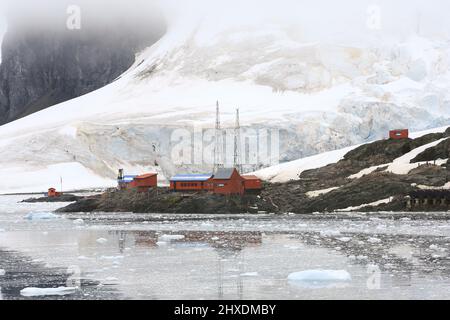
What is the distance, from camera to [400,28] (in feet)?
403

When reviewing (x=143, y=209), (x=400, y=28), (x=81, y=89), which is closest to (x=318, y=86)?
(x=400, y=28)

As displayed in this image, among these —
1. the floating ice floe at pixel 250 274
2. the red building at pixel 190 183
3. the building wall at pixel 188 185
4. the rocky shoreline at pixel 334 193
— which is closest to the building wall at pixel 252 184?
the rocky shoreline at pixel 334 193

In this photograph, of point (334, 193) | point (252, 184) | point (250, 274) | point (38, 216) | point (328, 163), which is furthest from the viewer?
point (328, 163)

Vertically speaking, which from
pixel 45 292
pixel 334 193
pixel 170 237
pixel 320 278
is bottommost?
pixel 334 193

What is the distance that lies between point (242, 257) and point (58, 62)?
522ft

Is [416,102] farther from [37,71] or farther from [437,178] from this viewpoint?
[37,71]

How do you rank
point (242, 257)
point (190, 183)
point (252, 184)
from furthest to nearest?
point (190, 183) < point (252, 184) < point (242, 257)

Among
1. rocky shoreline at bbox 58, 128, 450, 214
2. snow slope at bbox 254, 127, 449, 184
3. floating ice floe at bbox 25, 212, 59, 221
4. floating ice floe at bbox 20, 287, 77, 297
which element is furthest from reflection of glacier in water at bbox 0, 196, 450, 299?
snow slope at bbox 254, 127, 449, 184

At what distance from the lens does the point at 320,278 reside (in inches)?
885

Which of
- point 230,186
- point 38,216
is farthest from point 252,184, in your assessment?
Answer: point 38,216

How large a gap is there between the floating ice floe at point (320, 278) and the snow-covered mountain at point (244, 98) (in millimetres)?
76770

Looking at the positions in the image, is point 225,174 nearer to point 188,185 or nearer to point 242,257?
point 188,185

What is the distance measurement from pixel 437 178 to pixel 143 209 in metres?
23.6

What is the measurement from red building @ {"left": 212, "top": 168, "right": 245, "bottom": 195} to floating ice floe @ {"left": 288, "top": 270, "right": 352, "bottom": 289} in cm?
4249
